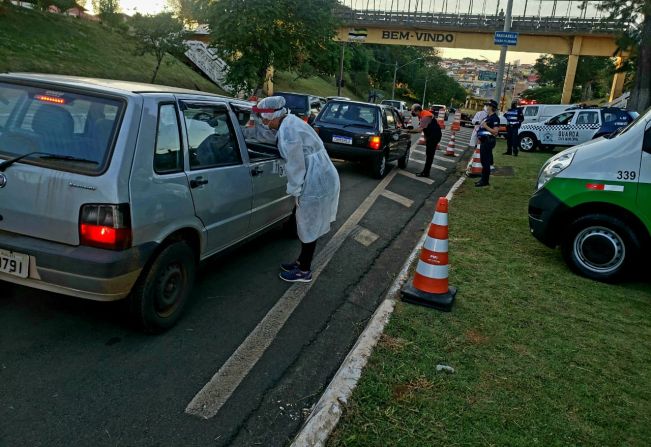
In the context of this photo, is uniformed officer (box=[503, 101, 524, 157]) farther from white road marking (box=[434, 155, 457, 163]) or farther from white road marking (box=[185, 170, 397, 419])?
white road marking (box=[185, 170, 397, 419])

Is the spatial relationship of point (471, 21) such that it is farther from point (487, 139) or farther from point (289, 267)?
point (289, 267)

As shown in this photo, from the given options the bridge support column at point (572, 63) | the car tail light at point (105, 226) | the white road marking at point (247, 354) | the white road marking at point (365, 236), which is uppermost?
the bridge support column at point (572, 63)

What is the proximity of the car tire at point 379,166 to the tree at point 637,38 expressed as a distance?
1413cm

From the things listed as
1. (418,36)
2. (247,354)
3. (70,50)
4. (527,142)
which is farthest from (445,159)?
(418,36)

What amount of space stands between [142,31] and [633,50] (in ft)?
77.5

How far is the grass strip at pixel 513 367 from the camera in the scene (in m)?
2.96

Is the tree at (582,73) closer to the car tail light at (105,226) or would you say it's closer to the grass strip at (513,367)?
the grass strip at (513,367)

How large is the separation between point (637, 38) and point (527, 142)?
756 cm

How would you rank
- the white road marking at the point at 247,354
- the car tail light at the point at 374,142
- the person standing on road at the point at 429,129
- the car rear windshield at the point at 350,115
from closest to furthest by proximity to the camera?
the white road marking at the point at 247,354 → the car tail light at the point at 374,142 → the car rear windshield at the point at 350,115 → the person standing on road at the point at 429,129

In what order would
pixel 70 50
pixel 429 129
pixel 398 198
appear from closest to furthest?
1. pixel 398 198
2. pixel 429 129
3. pixel 70 50

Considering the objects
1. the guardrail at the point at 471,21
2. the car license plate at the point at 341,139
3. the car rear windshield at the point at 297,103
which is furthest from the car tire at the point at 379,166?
the guardrail at the point at 471,21

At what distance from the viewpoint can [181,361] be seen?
350 centimetres

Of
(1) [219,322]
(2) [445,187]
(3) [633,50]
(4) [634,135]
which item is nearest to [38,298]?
(1) [219,322]

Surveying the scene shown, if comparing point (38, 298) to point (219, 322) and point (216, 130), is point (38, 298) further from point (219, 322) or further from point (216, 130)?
point (216, 130)
